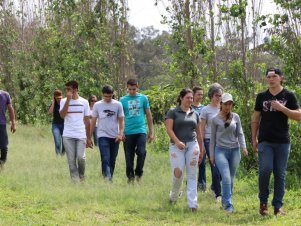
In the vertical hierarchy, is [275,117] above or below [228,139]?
above

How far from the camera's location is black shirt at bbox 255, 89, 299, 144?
23.5 feet

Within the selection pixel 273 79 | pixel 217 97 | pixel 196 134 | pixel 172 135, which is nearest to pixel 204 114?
pixel 217 97

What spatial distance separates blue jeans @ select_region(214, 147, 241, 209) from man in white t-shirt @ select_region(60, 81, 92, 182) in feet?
8.52

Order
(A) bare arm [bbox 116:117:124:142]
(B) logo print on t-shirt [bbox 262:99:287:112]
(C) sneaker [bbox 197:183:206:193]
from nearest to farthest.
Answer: (B) logo print on t-shirt [bbox 262:99:287:112] → (C) sneaker [bbox 197:183:206:193] → (A) bare arm [bbox 116:117:124:142]

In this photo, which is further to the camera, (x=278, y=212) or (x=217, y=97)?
(x=217, y=97)

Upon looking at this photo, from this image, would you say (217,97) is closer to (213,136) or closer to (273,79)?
(213,136)

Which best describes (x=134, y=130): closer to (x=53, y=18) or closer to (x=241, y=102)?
(x=241, y=102)

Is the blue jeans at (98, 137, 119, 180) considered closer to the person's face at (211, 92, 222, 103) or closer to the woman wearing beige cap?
the person's face at (211, 92, 222, 103)

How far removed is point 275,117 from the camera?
7.19 m

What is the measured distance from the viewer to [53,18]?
23641mm

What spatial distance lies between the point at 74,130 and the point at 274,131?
362cm

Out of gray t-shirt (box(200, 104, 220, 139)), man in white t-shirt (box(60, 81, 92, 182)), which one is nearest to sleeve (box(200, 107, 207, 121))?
gray t-shirt (box(200, 104, 220, 139))

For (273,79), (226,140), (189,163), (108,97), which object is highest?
(273,79)

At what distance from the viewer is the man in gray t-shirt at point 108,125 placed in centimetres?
970
